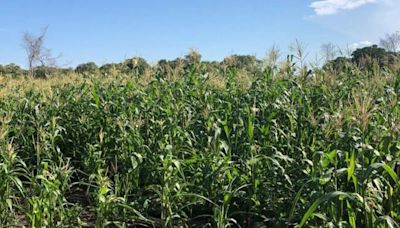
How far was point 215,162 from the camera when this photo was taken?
3137mm

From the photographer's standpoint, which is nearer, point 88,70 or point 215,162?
point 215,162

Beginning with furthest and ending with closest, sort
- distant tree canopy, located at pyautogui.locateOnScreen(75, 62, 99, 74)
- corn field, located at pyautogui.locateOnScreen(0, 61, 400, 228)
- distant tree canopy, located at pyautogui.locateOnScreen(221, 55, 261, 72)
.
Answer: distant tree canopy, located at pyautogui.locateOnScreen(75, 62, 99, 74), distant tree canopy, located at pyautogui.locateOnScreen(221, 55, 261, 72), corn field, located at pyautogui.locateOnScreen(0, 61, 400, 228)

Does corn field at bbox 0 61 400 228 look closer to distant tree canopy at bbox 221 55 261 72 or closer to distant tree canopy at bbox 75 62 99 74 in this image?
distant tree canopy at bbox 221 55 261 72

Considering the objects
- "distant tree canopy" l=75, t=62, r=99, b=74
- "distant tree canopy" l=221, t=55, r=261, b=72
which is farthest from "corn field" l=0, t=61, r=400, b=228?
"distant tree canopy" l=75, t=62, r=99, b=74

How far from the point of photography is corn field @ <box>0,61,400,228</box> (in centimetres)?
261

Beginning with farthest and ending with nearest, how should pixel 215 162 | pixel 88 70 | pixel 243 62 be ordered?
pixel 88 70 → pixel 243 62 → pixel 215 162

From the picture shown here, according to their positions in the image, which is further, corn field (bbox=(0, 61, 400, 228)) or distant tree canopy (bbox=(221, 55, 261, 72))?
distant tree canopy (bbox=(221, 55, 261, 72))

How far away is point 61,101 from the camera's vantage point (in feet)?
18.4

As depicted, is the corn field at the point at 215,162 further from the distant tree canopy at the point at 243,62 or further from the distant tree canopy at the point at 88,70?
the distant tree canopy at the point at 88,70

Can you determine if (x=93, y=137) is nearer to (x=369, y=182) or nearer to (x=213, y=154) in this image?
(x=213, y=154)

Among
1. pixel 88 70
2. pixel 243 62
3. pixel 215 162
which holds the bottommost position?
pixel 215 162

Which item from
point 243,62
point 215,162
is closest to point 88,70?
point 243,62

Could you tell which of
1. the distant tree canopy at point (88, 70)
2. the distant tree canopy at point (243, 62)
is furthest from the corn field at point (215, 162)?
the distant tree canopy at point (88, 70)

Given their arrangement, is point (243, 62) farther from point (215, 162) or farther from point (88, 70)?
point (215, 162)
